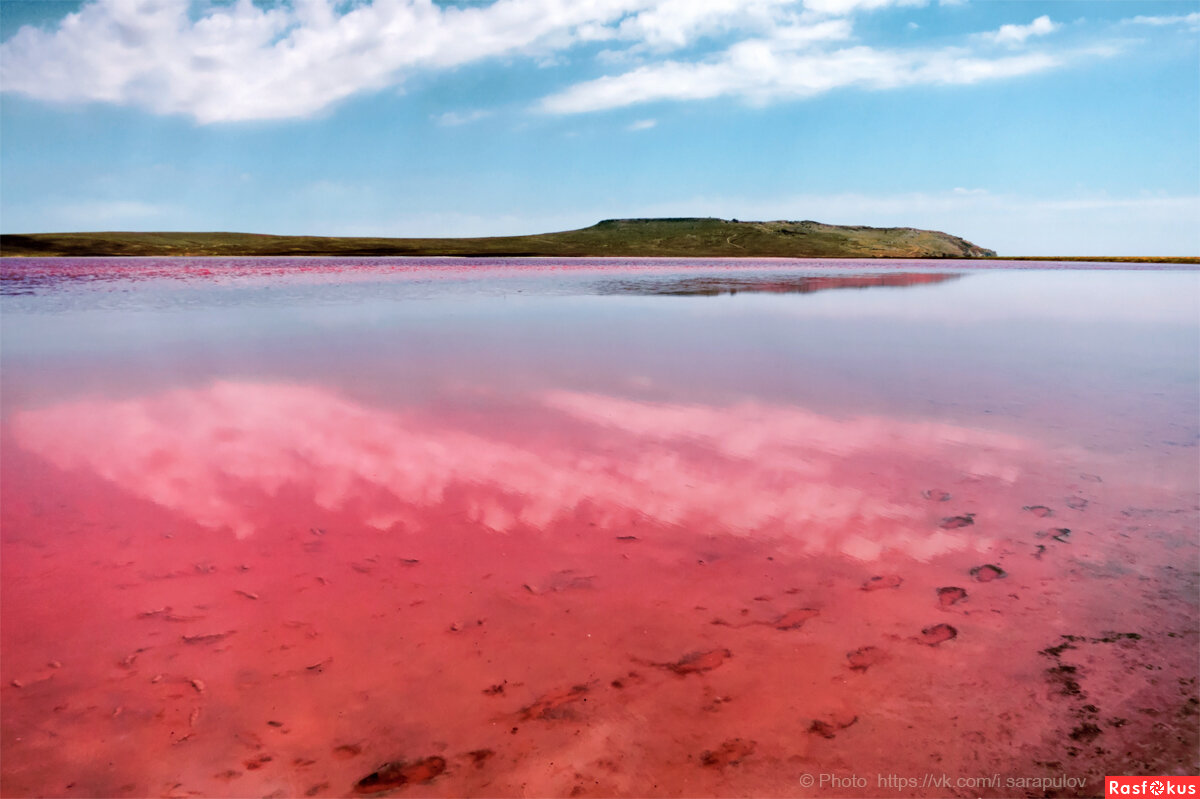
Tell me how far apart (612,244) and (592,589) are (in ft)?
432

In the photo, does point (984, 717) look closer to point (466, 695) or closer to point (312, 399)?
point (466, 695)

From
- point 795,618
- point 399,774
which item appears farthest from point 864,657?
point 399,774

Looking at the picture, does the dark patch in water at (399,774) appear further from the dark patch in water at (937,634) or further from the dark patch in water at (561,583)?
the dark patch in water at (937,634)

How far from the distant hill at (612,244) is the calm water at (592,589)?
9722 cm

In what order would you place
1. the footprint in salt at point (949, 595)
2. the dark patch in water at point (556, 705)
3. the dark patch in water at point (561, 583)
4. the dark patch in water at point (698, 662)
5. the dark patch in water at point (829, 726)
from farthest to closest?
the dark patch in water at point (561, 583) → the footprint in salt at point (949, 595) → the dark patch in water at point (698, 662) → the dark patch in water at point (556, 705) → the dark patch in water at point (829, 726)

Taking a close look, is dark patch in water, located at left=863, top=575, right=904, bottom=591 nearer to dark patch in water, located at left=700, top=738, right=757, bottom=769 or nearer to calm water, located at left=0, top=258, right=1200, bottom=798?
calm water, located at left=0, top=258, right=1200, bottom=798

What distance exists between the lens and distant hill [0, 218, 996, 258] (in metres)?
98.2

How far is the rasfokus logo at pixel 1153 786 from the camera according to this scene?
284 centimetres

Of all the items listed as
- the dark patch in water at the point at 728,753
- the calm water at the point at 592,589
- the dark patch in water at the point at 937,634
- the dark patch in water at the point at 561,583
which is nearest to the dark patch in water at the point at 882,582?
the calm water at the point at 592,589

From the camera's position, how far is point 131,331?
48.0ft

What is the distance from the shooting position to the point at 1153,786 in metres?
2.87

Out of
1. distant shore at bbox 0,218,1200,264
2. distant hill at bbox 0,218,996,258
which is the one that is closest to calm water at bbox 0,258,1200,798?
distant shore at bbox 0,218,1200,264

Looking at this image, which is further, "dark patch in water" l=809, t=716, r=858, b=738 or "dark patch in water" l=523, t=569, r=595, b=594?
"dark patch in water" l=523, t=569, r=595, b=594

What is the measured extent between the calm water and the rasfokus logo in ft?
0.18
